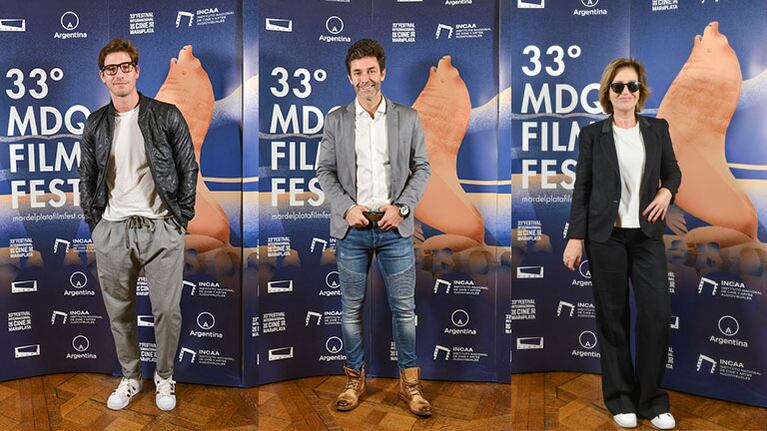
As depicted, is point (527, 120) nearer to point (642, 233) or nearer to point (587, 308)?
point (642, 233)

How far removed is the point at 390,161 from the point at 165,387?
1.63 meters

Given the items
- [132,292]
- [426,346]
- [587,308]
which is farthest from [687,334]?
[132,292]

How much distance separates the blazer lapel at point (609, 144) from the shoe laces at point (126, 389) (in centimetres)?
265

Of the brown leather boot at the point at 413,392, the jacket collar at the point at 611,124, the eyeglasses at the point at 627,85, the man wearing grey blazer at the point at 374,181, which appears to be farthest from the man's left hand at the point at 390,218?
the eyeglasses at the point at 627,85

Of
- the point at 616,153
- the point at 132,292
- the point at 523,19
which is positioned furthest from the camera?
the point at 523,19

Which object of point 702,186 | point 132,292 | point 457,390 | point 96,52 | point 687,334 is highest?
point 96,52

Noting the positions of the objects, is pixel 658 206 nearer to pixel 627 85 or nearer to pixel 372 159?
pixel 627 85

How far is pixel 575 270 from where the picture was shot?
353 centimetres

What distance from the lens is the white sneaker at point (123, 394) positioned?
10.1ft

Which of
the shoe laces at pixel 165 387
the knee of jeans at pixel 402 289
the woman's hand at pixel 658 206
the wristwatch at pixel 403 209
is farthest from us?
the shoe laces at pixel 165 387

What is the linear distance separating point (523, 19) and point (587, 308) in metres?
1.68

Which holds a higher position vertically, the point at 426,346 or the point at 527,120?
the point at 527,120

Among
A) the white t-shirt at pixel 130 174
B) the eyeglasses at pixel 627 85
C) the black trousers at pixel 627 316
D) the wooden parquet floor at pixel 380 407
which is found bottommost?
the wooden parquet floor at pixel 380 407

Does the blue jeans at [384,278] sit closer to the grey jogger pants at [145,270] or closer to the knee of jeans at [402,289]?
the knee of jeans at [402,289]
